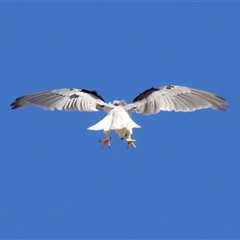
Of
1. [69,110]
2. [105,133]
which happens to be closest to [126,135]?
[105,133]

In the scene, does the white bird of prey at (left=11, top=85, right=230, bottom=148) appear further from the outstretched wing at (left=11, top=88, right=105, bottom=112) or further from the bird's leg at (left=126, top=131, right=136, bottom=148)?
the bird's leg at (left=126, top=131, right=136, bottom=148)

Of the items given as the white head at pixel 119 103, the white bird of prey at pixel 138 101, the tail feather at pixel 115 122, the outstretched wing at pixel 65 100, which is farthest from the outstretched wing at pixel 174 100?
the outstretched wing at pixel 65 100

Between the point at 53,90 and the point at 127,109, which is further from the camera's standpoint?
the point at 53,90

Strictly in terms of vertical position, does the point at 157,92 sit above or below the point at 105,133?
above

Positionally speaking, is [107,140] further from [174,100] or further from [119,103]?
[174,100]

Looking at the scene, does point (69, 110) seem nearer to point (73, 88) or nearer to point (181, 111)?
point (73, 88)

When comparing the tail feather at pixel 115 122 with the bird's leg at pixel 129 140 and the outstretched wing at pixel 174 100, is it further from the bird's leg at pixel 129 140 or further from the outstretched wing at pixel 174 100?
the outstretched wing at pixel 174 100

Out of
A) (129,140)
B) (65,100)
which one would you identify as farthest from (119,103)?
(65,100)
